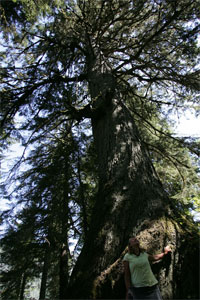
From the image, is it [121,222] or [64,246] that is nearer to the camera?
[121,222]

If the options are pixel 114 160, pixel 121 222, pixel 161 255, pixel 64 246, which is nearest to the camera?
pixel 161 255

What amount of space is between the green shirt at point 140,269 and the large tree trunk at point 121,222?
0.28 ft

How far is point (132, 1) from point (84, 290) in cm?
642

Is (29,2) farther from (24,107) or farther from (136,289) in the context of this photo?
(136,289)

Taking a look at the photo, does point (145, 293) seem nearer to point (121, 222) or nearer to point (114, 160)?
point (121, 222)

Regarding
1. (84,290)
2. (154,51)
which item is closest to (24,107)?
(154,51)

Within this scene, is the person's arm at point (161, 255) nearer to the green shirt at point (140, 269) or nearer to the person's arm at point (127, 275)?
the green shirt at point (140, 269)

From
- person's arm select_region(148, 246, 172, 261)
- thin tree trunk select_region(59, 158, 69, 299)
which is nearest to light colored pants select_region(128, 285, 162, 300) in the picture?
person's arm select_region(148, 246, 172, 261)

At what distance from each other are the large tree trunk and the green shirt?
0.28 feet

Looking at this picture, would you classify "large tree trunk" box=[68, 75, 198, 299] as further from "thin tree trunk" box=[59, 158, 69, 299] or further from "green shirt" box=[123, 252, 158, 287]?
"thin tree trunk" box=[59, 158, 69, 299]

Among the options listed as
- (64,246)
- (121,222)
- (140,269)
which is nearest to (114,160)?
(121,222)

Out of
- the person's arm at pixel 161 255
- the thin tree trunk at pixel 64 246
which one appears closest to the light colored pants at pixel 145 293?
the person's arm at pixel 161 255

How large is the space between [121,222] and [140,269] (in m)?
0.46

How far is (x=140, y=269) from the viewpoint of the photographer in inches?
69.8
